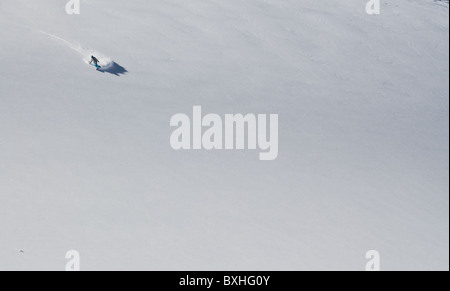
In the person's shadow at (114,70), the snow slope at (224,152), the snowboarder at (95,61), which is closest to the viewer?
the snow slope at (224,152)

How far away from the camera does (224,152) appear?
17.5 meters

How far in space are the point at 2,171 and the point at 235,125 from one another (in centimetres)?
901

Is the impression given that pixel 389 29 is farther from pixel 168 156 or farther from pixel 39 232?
pixel 39 232

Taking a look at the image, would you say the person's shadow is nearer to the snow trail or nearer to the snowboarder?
the snow trail

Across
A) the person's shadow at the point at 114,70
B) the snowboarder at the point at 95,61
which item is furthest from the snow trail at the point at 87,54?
the snowboarder at the point at 95,61

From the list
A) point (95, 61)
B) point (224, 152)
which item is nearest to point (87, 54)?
point (95, 61)

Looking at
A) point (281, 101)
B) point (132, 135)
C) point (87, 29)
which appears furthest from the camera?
point (87, 29)

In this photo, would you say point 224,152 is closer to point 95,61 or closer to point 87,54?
point 95,61

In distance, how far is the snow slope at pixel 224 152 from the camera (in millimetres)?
15195

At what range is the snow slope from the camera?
49.9ft

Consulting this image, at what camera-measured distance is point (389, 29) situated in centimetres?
2105

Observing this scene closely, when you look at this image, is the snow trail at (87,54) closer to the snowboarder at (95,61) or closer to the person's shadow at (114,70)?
the person's shadow at (114,70)

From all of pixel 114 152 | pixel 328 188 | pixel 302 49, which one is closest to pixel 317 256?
pixel 328 188

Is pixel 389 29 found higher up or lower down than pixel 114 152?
higher up
